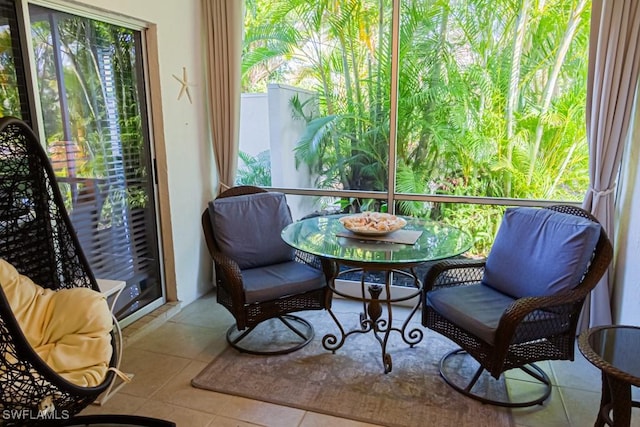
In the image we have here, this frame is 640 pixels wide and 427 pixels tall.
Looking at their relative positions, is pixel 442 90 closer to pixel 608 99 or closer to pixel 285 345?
pixel 608 99

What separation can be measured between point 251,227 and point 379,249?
97 cm

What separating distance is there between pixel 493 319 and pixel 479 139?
4.96ft

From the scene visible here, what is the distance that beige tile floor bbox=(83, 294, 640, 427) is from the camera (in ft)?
6.84

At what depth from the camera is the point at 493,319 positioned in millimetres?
2105

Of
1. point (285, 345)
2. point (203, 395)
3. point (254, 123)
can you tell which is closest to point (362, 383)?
point (285, 345)

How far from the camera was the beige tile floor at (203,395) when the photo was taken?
2086 millimetres

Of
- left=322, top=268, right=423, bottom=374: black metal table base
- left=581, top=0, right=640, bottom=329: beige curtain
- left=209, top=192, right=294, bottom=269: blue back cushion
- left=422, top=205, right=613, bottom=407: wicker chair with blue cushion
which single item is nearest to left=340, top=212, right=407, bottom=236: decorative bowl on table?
left=322, top=268, right=423, bottom=374: black metal table base

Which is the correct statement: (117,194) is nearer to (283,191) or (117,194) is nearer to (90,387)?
(283,191)

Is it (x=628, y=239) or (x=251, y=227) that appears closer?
(x=628, y=239)

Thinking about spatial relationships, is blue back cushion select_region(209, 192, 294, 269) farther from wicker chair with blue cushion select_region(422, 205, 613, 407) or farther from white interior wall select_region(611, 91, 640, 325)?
white interior wall select_region(611, 91, 640, 325)

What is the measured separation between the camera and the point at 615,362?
1.60m

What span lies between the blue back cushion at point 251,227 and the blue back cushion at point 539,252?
1357 mm

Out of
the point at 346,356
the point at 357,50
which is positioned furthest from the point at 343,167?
the point at 346,356

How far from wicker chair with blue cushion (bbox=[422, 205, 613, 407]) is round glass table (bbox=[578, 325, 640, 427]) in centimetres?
26
